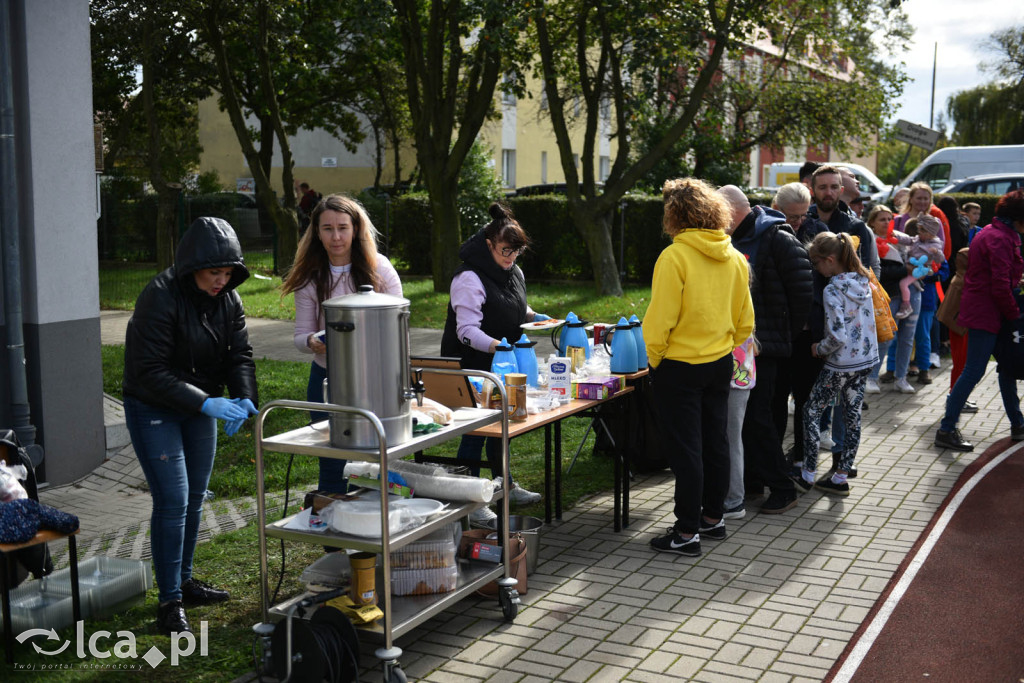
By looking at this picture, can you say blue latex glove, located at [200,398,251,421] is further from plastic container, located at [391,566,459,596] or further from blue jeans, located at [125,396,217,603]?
plastic container, located at [391,566,459,596]

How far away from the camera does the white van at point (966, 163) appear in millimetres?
24438

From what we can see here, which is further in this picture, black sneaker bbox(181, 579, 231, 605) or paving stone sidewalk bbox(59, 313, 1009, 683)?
black sneaker bbox(181, 579, 231, 605)

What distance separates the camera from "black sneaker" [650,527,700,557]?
231 inches

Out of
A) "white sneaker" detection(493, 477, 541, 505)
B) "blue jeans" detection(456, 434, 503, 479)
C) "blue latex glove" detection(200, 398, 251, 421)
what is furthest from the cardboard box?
"blue latex glove" detection(200, 398, 251, 421)

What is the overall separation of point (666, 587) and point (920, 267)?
6.27m

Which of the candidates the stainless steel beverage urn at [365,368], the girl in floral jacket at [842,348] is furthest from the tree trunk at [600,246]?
the stainless steel beverage urn at [365,368]

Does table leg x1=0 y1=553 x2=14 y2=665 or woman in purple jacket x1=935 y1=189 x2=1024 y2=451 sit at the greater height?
woman in purple jacket x1=935 y1=189 x2=1024 y2=451

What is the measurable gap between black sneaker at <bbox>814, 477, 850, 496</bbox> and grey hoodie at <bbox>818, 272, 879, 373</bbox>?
79cm

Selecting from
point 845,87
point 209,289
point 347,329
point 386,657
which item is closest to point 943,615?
point 386,657

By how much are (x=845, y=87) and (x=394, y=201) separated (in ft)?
39.7

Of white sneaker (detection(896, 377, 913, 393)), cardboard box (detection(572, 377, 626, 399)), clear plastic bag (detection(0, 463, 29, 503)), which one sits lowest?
white sneaker (detection(896, 377, 913, 393))

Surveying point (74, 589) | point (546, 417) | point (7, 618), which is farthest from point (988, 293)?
point (7, 618)

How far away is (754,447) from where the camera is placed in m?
6.70

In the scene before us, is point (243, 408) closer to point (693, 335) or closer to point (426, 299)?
point (693, 335)
